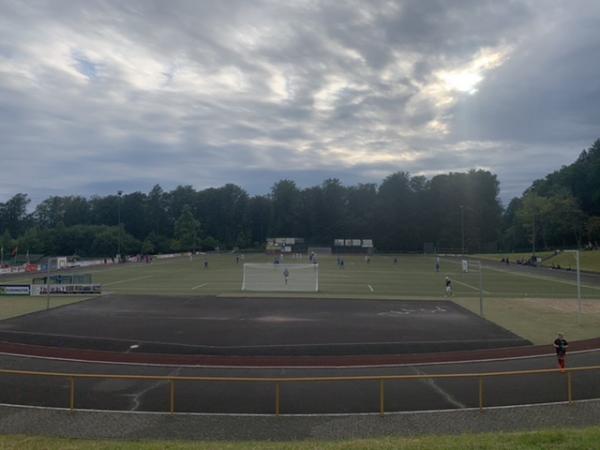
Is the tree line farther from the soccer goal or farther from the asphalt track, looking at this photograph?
the asphalt track

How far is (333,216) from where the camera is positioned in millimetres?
153875

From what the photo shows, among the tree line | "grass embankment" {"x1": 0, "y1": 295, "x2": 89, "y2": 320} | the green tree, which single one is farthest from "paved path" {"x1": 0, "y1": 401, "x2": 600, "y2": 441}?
the green tree

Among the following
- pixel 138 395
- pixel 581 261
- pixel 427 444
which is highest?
pixel 581 261

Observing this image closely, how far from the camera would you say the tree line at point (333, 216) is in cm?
12012

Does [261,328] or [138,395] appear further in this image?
[261,328]

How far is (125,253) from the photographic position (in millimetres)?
118750

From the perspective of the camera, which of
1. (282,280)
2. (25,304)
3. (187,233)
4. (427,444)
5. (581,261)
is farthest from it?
(187,233)

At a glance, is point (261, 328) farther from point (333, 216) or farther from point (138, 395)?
point (333, 216)

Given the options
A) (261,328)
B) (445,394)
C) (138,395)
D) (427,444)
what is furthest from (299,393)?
(261,328)

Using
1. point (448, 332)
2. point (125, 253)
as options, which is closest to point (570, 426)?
point (448, 332)

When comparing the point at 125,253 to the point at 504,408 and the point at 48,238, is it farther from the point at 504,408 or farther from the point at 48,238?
the point at 504,408

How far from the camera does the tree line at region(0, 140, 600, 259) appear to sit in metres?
120

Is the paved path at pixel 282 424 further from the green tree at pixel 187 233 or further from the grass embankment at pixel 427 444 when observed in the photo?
the green tree at pixel 187 233

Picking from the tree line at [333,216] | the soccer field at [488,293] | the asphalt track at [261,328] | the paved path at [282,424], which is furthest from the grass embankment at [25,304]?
the tree line at [333,216]
